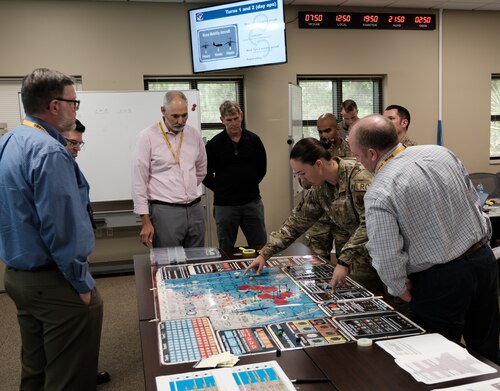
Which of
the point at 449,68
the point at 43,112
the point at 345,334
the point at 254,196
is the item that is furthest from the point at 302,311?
the point at 449,68

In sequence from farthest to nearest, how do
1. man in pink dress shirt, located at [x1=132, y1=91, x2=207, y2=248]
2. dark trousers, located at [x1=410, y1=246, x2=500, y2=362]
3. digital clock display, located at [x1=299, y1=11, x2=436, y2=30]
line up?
digital clock display, located at [x1=299, y1=11, x2=436, y2=30] < man in pink dress shirt, located at [x1=132, y1=91, x2=207, y2=248] < dark trousers, located at [x1=410, y1=246, x2=500, y2=362]

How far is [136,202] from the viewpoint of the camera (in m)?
2.99

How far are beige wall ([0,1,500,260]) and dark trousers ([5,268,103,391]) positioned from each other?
348 centimetres

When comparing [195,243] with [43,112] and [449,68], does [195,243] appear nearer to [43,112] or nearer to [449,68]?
[43,112]

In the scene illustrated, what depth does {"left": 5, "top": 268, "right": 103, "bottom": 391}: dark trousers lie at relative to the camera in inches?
67.1

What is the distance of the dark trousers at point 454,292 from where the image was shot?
5.20 ft

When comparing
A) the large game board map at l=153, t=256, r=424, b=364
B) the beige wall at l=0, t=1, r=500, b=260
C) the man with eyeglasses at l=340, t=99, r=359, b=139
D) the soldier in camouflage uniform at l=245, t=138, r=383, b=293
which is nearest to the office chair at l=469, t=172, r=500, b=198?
the beige wall at l=0, t=1, r=500, b=260

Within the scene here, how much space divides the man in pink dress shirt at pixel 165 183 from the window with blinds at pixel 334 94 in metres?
2.75

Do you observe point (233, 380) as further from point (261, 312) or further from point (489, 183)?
point (489, 183)

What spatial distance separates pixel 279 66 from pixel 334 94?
84cm

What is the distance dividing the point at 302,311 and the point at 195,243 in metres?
1.57

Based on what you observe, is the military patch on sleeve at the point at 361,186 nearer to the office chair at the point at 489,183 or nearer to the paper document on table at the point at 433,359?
the paper document on table at the point at 433,359

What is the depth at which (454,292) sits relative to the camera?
1.58m

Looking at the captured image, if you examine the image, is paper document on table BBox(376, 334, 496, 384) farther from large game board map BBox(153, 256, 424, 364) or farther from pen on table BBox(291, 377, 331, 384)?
pen on table BBox(291, 377, 331, 384)
